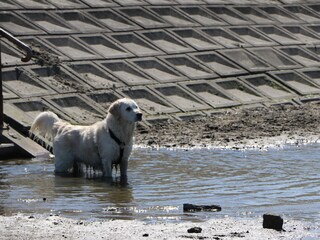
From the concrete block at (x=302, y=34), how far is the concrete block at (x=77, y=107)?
26.8ft

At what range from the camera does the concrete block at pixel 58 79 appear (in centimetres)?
1917

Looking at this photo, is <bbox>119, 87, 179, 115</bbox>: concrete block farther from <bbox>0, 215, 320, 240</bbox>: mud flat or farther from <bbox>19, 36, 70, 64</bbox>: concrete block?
<bbox>0, 215, 320, 240</bbox>: mud flat

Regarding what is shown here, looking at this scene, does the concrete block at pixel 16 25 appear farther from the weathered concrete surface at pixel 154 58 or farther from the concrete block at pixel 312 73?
the concrete block at pixel 312 73

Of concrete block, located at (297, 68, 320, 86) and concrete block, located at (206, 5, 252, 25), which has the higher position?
concrete block, located at (206, 5, 252, 25)

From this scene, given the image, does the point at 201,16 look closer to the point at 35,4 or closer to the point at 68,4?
→ the point at 68,4

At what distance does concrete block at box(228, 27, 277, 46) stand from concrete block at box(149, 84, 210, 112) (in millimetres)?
4220

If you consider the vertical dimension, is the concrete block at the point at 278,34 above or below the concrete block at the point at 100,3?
below

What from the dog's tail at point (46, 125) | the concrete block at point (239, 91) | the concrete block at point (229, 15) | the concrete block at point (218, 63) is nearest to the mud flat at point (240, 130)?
the concrete block at point (239, 91)

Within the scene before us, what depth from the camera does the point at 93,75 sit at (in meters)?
20.2

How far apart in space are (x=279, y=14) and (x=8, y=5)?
25.5 feet

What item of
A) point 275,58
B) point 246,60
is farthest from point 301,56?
point 246,60

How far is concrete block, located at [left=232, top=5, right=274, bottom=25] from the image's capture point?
84.8 feet

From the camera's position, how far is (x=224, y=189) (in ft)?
41.8

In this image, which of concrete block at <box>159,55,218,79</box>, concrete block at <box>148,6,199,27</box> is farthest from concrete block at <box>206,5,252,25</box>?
concrete block at <box>159,55,218,79</box>
